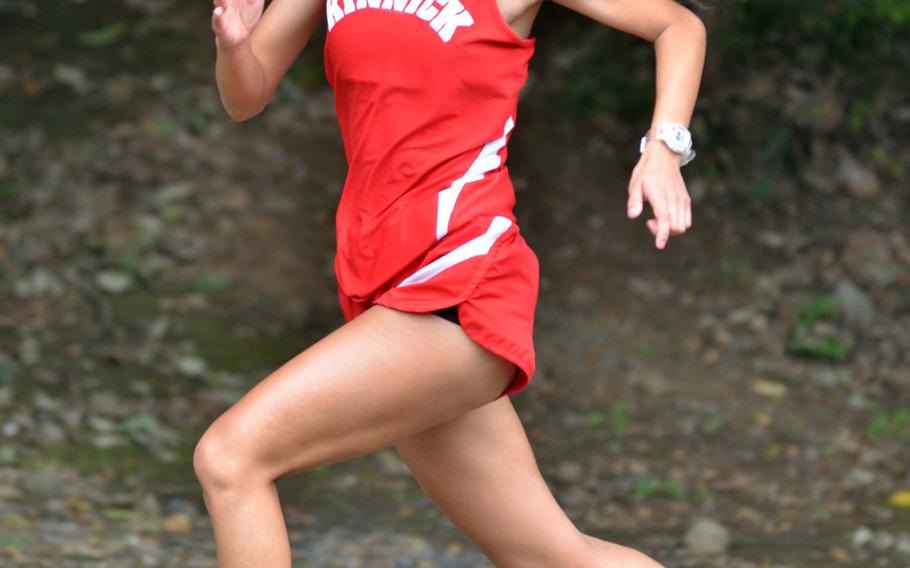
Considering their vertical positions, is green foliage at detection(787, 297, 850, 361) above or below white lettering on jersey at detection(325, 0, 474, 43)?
below

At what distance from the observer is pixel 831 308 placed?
663 centimetres

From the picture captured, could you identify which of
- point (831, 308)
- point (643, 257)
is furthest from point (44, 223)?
point (831, 308)

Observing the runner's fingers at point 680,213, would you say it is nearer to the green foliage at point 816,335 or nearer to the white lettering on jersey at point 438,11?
the white lettering on jersey at point 438,11

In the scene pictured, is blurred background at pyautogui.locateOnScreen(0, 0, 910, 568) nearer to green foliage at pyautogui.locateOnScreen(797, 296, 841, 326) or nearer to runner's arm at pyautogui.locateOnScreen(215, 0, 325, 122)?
green foliage at pyautogui.locateOnScreen(797, 296, 841, 326)

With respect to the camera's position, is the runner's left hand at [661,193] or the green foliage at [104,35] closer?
the runner's left hand at [661,193]

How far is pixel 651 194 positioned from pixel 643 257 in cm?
453

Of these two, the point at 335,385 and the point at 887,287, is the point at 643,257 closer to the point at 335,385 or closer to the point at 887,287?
the point at 887,287

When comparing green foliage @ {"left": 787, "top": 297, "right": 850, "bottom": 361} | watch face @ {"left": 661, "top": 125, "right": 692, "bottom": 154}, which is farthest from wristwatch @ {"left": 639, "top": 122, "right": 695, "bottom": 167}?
green foliage @ {"left": 787, "top": 297, "right": 850, "bottom": 361}

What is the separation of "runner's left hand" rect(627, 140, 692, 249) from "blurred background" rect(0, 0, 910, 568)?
234cm

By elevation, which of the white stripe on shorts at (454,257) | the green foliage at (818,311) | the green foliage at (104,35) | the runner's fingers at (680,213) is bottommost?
the green foliage at (104,35)

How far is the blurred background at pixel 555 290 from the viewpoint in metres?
4.96

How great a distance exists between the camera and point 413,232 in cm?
256

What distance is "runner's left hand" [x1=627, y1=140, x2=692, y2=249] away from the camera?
242cm

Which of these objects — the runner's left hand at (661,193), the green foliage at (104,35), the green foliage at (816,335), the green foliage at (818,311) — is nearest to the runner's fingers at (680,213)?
the runner's left hand at (661,193)
